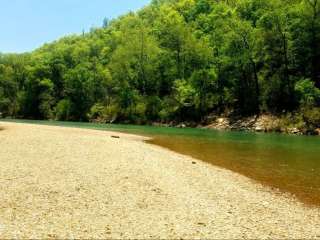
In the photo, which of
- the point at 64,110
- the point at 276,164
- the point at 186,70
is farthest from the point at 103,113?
Answer: the point at 276,164

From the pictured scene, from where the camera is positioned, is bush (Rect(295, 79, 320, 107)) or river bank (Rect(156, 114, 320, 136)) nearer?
river bank (Rect(156, 114, 320, 136))

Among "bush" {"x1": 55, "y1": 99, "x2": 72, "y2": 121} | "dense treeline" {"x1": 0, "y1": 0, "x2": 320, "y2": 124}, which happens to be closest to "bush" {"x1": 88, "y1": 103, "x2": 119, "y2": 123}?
"dense treeline" {"x1": 0, "y1": 0, "x2": 320, "y2": 124}

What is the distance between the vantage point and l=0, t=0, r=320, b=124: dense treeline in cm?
6662

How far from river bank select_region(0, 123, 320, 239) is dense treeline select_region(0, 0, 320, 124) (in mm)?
40750

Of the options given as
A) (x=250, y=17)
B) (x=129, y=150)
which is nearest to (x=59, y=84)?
(x=250, y=17)

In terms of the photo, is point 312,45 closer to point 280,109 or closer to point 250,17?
point 280,109

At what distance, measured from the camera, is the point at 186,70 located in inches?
3536

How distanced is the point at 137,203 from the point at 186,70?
77.3 metres

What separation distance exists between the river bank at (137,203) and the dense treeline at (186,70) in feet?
134

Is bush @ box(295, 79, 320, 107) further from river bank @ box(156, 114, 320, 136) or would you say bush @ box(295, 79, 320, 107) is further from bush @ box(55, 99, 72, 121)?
bush @ box(55, 99, 72, 121)

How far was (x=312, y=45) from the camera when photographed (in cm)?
6669

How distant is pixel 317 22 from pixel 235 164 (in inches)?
1912

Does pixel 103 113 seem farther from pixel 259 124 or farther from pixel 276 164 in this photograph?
pixel 276 164

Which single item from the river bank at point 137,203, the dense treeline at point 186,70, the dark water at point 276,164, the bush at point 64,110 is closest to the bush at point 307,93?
the dense treeline at point 186,70
